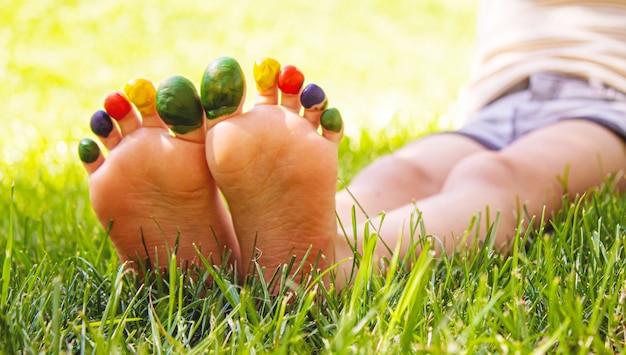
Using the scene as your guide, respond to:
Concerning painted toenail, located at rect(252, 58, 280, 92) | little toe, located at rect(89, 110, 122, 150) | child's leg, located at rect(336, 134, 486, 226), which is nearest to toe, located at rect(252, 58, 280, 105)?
painted toenail, located at rect(252, 58, 280, 92)

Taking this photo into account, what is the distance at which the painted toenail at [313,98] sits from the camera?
108 cm

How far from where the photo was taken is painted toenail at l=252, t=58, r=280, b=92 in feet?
3.60

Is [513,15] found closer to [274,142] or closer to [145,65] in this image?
[274,142]

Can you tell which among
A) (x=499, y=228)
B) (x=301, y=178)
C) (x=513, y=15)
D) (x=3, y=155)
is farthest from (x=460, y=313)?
(x=3, y=155)

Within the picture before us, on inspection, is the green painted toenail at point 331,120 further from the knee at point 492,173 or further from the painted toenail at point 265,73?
the knee at point 492,173

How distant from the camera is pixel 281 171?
107 centimetres

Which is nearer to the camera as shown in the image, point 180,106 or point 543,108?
point 180,106

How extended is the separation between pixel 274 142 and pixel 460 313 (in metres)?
0.36

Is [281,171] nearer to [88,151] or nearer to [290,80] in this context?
[290,80]

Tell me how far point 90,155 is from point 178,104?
0.18 metres

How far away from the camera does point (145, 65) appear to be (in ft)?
17.1

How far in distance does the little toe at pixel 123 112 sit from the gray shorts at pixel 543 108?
39.9 inches

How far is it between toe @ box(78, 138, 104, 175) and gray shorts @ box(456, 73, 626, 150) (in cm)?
105

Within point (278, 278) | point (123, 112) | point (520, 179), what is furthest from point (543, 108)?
point (123, 112)
